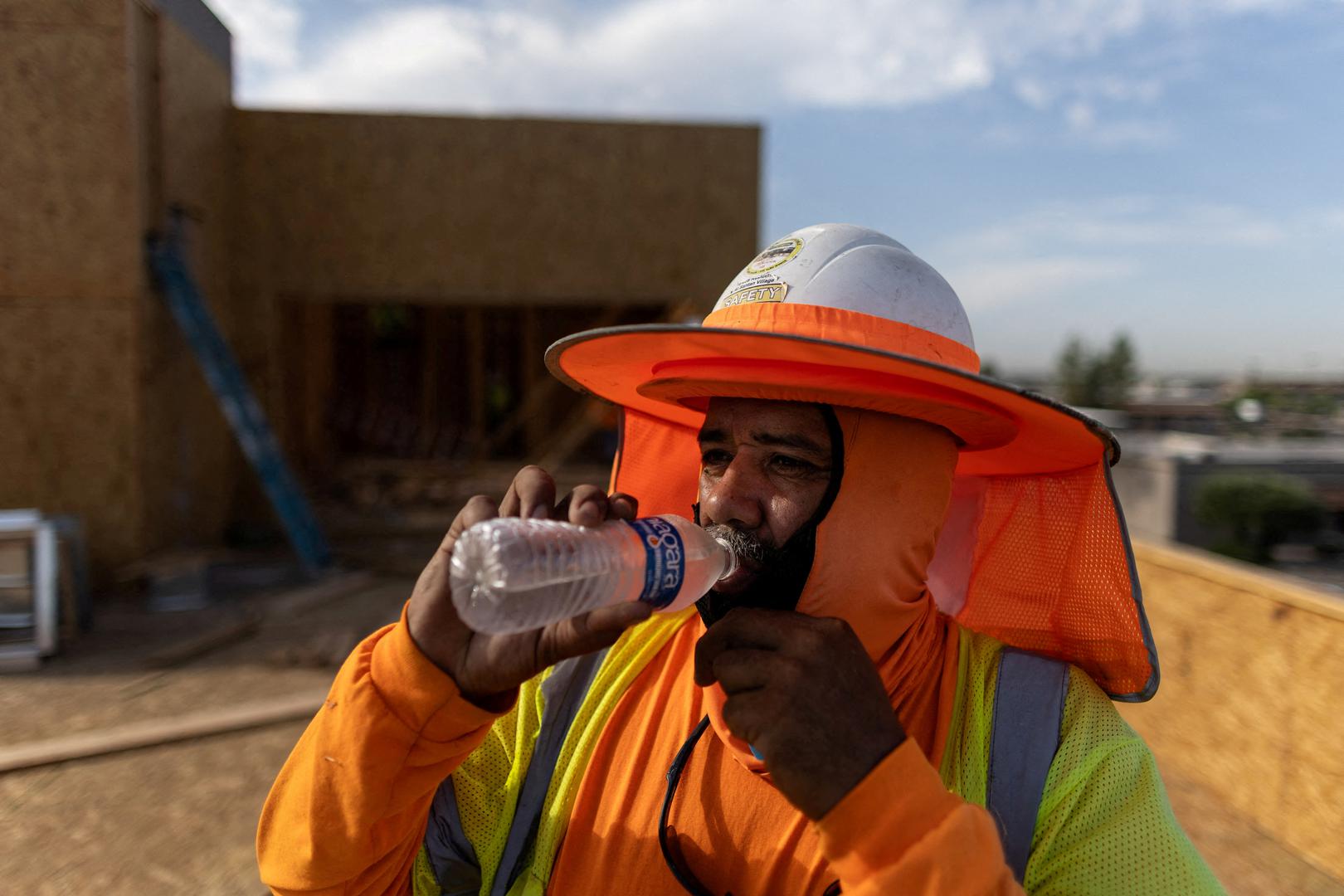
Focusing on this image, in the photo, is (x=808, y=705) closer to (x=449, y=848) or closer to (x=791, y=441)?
(x=791, y=441)

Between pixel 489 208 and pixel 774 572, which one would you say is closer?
pixel 774 572

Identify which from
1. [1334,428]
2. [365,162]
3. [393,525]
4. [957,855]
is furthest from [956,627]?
[1334,428]

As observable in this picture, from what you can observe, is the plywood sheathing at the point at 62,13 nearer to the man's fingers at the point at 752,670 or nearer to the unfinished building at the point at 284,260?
the unfinished building at the point at 284,260

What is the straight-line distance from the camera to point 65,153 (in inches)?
328

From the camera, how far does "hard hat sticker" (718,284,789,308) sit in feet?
5.28

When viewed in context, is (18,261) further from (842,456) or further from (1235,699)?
(1235,699)

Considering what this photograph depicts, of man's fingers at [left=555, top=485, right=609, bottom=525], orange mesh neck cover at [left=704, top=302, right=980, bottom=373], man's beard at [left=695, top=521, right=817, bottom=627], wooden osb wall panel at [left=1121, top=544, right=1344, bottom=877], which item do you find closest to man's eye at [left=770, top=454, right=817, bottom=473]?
man's beard at [left=695, top=521, right=817, bottom=627]

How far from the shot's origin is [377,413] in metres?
15.5

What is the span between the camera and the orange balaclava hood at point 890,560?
149 centimetres

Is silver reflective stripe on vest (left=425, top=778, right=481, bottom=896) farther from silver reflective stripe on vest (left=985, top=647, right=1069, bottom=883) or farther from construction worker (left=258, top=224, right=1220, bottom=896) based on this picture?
silver reflective stripe on vest (left=985, top=647, right=1069, bottom=883)

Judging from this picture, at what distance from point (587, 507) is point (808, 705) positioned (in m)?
0.45

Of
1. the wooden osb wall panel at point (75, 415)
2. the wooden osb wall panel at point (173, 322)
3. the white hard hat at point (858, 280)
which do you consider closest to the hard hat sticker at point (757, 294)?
the white hard hat at point (858, 280)

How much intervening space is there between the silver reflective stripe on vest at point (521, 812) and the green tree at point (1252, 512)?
15916mm

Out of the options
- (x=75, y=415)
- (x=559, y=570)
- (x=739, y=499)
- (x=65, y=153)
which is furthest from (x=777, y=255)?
(x=65, y=153)
